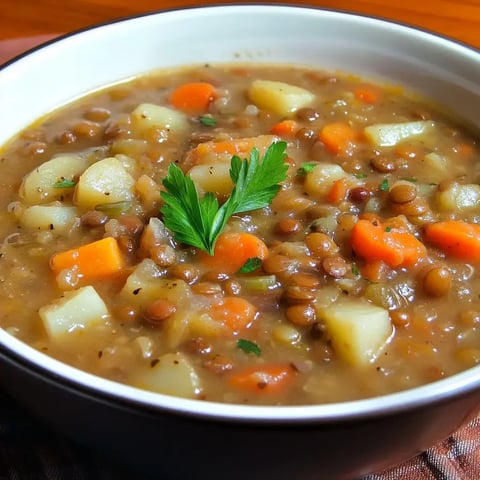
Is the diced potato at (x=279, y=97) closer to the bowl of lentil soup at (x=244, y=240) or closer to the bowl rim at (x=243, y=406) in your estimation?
the bowl of lentil soup at (x=244, y=240)

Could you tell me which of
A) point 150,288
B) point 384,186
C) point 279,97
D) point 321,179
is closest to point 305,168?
point 321,179

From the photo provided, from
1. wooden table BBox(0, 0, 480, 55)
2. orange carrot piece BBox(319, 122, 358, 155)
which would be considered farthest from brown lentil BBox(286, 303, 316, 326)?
wooden table BBox(0, 0, 480, 55)

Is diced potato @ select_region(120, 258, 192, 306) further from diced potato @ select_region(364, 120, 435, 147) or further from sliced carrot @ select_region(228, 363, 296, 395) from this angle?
diced potato @ select_region(364, 120, 435, 147)

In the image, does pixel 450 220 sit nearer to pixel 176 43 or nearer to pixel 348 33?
pixel 348 33

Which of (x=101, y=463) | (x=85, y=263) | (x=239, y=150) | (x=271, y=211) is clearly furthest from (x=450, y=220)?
(x=101, y=463)

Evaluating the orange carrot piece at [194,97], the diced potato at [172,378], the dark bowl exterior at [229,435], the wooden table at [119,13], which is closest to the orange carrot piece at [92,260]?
the diced potato at [172,378]

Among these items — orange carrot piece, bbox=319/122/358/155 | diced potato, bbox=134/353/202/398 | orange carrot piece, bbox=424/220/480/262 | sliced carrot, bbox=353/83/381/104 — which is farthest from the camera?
sliced carrot, bbox=353/83/381/104
